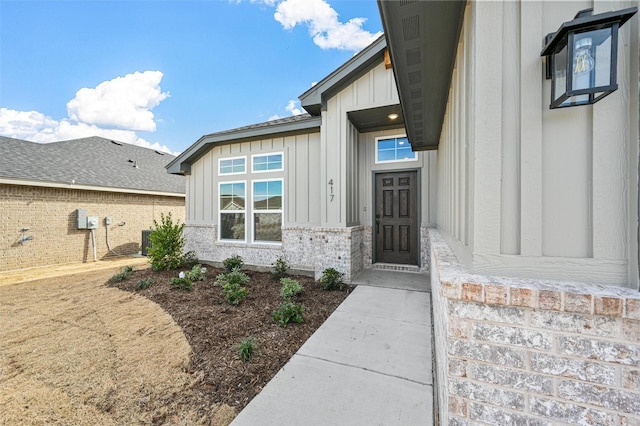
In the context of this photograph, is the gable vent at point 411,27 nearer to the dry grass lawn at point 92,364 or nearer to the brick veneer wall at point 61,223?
the dry grass lawn at point 92,364

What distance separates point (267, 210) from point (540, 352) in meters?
6.24

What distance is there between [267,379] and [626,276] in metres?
2.67

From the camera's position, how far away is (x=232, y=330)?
11.0 ft

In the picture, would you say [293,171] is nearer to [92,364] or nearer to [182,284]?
[182,284]

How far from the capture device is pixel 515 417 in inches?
42.2

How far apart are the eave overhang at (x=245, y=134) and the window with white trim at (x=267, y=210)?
1.27 meters

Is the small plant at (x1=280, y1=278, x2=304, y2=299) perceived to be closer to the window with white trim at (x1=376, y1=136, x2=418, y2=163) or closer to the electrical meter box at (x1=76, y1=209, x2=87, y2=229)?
the window with white trim at (x1=376, y1=136, x2=418, y2=163)

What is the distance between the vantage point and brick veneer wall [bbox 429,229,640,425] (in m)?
0.96

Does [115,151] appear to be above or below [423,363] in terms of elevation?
above

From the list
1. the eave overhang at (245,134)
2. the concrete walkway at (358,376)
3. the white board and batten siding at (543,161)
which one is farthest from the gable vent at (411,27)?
the eave overhang at (245,134)

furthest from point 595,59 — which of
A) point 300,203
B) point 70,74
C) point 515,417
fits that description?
point 70,74

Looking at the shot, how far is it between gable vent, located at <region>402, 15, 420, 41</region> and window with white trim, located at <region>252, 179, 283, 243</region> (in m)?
5.14

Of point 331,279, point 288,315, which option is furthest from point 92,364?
point 331,279

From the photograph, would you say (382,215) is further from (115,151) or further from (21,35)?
(21,35)
